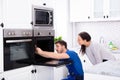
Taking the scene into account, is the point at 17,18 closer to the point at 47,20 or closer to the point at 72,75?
the point at 47,20

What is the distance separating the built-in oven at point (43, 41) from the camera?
339cm

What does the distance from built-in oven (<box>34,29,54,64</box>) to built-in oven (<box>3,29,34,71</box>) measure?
133mm

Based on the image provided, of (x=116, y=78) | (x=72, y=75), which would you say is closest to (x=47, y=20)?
(x=72, y=75)

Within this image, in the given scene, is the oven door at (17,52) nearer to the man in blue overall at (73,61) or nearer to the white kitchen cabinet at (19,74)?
the white kitchen cabinet at (19,74)

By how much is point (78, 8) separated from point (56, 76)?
5.76ft

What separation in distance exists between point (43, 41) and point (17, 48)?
0.62 m

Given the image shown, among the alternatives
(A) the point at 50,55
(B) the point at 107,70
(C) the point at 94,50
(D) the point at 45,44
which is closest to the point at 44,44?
(D) the point at 45,44

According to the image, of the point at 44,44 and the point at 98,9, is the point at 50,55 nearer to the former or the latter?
the point at 44,44

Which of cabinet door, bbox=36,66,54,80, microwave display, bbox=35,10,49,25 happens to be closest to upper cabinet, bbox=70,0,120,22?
microwave display, bbox=35,10,49,25

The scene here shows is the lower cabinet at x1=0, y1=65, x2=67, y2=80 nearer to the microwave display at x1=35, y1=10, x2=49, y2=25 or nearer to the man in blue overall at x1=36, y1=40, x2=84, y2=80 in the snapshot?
the man in blue overall at x1=36, y1=40, x2=84, y2=80

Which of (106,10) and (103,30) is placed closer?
(106,10)

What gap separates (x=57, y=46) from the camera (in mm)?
3656

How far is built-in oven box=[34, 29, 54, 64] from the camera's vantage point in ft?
11.1

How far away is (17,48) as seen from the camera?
3.06 m
